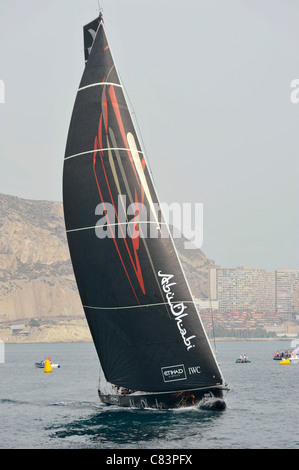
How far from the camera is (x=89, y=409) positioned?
40.8m

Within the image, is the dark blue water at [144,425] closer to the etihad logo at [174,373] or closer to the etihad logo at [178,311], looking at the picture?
the etihad logo at [174,373]

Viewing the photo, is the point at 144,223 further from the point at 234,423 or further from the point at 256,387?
the point at 256,387

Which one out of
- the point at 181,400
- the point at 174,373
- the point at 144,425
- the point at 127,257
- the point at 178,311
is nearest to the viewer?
the point at 144,425

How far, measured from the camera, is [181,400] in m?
33.8

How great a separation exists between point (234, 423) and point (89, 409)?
9.39 m

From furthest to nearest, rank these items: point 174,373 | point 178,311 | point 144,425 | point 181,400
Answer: point 181,400, point 174,373, point 178,311, point 144,425

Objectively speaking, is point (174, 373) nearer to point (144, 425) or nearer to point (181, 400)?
point (181, 400)

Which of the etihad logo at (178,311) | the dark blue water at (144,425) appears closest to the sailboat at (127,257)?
the etihad logo at (178,311)

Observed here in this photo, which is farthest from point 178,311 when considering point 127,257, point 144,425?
point 144,425

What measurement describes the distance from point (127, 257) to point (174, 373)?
5.69 metres

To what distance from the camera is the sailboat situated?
33.6 metres

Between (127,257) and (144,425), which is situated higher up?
(127,257)

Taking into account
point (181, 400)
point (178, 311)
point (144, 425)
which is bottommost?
point (144, 425)

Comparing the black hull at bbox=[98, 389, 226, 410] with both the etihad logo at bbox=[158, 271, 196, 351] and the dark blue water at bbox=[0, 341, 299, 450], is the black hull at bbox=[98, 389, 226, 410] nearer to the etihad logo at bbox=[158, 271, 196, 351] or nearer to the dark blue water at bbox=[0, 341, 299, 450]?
the dark blue water at bbox=[0, 341, 299, 450]
